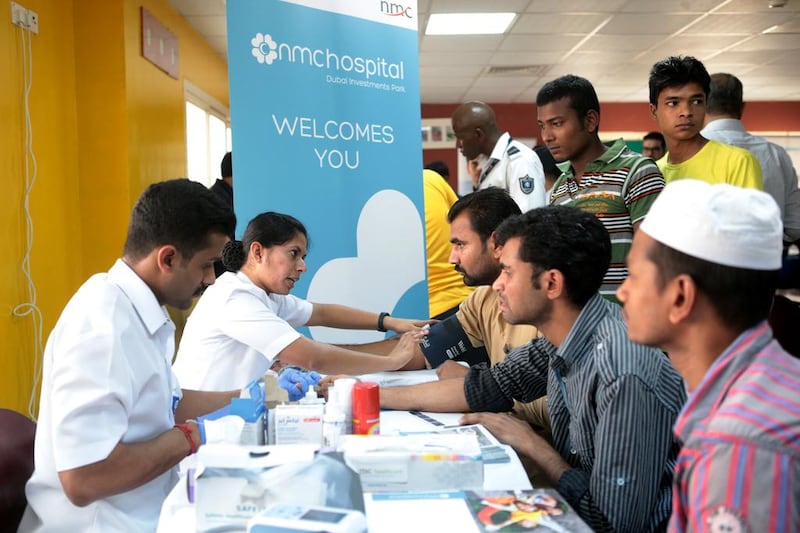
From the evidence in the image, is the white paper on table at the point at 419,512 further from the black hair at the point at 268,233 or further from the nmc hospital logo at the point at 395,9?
the nmc hospital logo at the point at 395,9

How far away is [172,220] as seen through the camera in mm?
1401

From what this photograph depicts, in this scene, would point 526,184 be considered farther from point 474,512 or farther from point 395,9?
point 474,512

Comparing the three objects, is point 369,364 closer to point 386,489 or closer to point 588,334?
point 588,334

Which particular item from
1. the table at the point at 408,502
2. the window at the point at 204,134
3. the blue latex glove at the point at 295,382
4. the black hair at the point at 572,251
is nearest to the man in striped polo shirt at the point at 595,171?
the black hair at the point at 572,251

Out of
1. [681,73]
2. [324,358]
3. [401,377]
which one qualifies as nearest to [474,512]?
[324,358]

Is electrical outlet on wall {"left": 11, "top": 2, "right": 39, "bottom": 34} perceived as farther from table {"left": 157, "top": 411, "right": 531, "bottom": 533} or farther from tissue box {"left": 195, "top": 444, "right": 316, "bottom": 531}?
tissue box {"left": 195, "top": 444, "right": 316, "bottom": 531}

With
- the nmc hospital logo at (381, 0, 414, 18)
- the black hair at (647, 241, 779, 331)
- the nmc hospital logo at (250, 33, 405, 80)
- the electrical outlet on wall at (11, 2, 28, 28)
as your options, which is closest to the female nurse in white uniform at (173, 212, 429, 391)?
the nmc hospital logo at (250, 33, 405, 80)

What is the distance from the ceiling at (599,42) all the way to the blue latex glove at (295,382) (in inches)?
174

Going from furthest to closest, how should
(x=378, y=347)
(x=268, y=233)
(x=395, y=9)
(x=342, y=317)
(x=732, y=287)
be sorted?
(x=395, y=9), (x=342, y=317), (x=378, y=347), (x=268, y=233), (x=732, y=287)

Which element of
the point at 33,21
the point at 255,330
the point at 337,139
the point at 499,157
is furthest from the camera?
the point at 33,21

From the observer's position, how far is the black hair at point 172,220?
141 centimetres

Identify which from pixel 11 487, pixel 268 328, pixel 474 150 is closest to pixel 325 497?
pixel 11 487

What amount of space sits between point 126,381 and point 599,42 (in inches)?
256

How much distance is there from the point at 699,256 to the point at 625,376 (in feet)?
1.38
